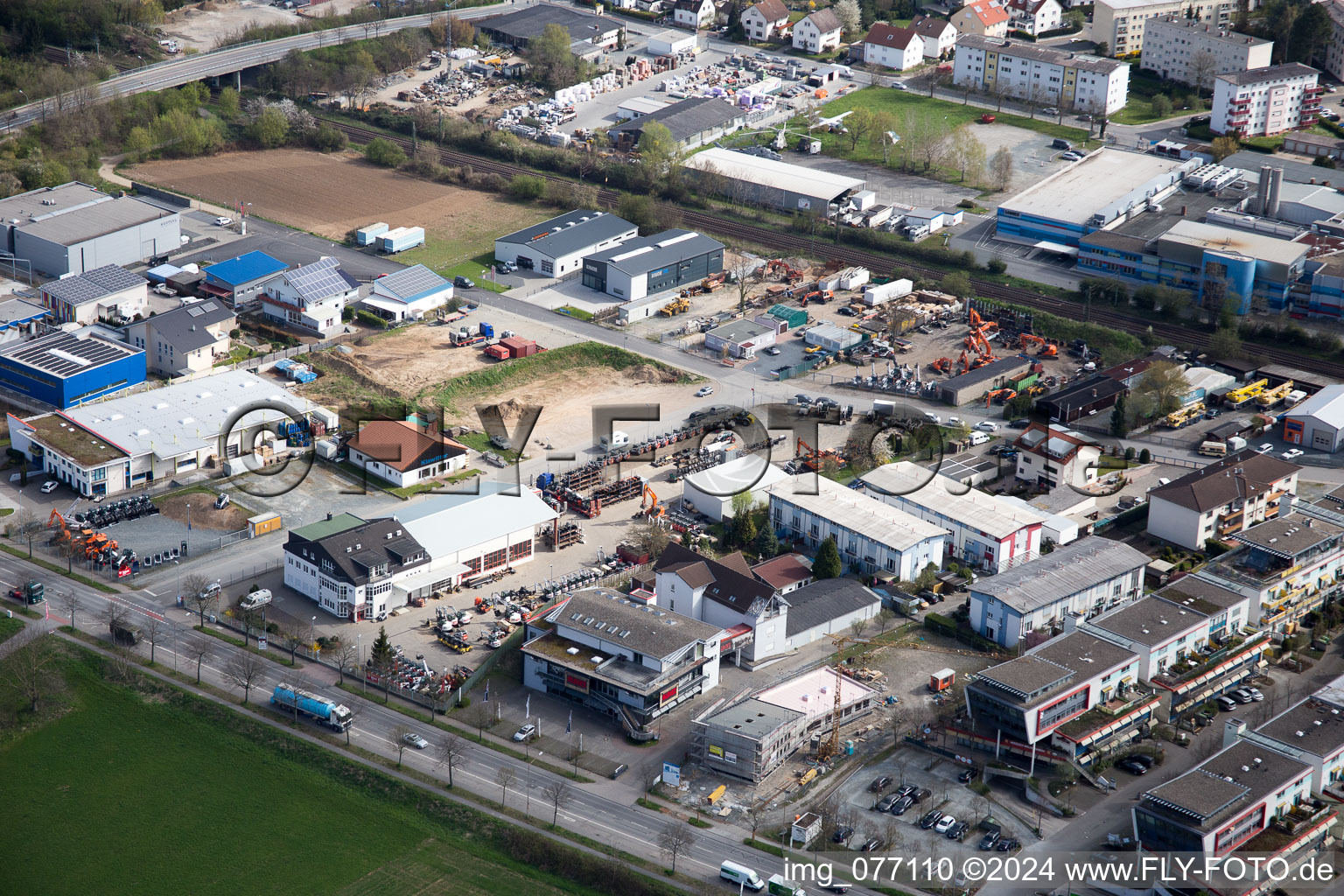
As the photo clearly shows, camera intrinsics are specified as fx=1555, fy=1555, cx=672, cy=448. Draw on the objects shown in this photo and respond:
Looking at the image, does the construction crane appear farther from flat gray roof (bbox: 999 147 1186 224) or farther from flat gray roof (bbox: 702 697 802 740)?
flat gray roof (bbox: 999 147 1186 224)

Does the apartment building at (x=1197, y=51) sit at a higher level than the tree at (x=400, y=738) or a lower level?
higher

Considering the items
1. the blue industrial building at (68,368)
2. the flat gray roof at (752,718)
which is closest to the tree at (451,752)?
the flat gray roof at (752,718)

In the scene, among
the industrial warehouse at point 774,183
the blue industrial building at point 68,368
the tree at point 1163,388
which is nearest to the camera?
the blue industrial building at point 68,368

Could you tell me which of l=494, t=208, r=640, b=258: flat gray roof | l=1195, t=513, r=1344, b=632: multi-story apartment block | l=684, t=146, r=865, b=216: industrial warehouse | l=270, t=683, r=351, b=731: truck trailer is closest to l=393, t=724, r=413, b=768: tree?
l=270, t=683, r=351, b=731: truck trailer

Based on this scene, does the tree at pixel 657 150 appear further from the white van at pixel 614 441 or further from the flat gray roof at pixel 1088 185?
the white van at pixel 614 441

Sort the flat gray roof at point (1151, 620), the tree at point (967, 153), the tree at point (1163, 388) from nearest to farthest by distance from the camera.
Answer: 1. the flat gray roof at point (1151, 620)
2. the tree at point (1163, 388)
3. the tree at point (967, 153)

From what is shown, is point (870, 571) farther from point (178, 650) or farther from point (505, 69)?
point (505, 69)
